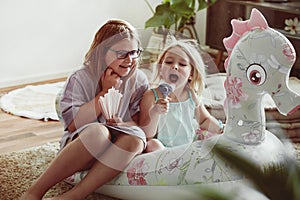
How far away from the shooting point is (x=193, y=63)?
212 cm

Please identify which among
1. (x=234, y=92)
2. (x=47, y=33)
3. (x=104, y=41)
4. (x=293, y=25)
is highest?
(x=104, y=41)

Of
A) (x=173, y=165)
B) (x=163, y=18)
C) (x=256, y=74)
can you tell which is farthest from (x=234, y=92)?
(x=163, y=18)

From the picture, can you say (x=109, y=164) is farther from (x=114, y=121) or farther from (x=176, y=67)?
(x=176, y=67)

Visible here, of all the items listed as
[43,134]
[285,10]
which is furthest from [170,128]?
[285,10]

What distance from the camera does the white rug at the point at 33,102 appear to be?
3.33 m

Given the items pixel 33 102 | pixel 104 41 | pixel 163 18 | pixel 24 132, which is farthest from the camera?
pixel 163 18

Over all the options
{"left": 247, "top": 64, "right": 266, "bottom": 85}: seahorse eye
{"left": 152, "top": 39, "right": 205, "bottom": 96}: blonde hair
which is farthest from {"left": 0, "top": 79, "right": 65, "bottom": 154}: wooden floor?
{"left": 247, "top": 64, "right": 266, "bottom": 85}: seahorse eye

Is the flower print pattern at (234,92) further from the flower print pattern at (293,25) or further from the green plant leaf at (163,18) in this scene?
the green plant leaf at (163,18)

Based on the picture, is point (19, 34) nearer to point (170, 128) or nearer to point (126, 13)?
point (126, 13)

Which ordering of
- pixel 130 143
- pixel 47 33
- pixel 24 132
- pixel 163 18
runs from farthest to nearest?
pixel 47 33 < pixel 163 18 < pixel 24 132 < pixel 130 143

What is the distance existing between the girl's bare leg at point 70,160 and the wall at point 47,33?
1.89m

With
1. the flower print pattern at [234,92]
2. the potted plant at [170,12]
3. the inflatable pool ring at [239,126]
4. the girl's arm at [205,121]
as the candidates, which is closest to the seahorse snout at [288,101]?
the inflatable pool ring at [239,126]

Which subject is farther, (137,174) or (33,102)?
(33,102)

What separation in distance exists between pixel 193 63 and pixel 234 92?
0.61 feet
